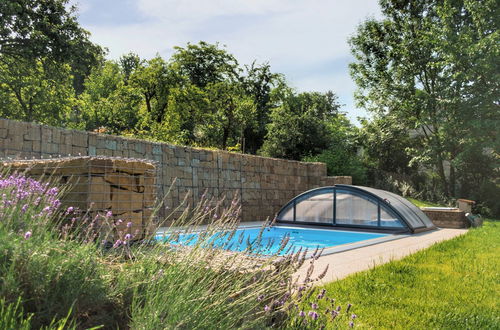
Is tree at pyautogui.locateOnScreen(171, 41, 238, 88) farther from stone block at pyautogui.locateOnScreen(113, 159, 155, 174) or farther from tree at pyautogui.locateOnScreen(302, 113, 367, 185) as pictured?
stone block at pyautogui.locateOnScreen(113, 159, 155, 174)

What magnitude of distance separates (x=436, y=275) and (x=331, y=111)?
30.4m

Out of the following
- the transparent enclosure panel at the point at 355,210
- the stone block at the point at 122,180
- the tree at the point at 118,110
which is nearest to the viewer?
the stone block at the point at 122,180

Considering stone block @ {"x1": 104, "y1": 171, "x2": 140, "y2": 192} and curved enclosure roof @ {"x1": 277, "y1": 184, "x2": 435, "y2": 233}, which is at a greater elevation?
stone block @ {"x1": 104, "y1": 171, "x2": 140, "y2": 192}

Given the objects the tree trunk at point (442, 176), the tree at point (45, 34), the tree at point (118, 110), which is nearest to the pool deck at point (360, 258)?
the tree trunk at point (442, 176)

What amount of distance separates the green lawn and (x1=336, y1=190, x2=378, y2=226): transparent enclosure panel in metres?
3.85

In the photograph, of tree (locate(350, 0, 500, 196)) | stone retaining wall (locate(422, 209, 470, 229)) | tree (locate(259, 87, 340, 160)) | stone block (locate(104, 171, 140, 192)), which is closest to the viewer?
stone block (locate(104, 171, 140, 192))

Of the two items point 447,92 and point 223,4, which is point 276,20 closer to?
point 223,4

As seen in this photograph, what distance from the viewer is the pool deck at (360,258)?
405cm

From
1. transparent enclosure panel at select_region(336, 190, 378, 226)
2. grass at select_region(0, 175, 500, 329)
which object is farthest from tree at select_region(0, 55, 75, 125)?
grass at select_region(0, 175, 500, 329)

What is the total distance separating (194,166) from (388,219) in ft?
15.9

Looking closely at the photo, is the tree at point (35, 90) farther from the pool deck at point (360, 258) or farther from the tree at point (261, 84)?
the pool deck at point (360, 258)

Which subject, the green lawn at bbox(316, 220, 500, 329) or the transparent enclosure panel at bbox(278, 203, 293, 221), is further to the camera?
the transparent enclosure panel at bbox(278, 203, 293, 221)

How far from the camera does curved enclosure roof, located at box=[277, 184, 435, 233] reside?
8555mm

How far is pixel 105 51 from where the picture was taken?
739 inches
